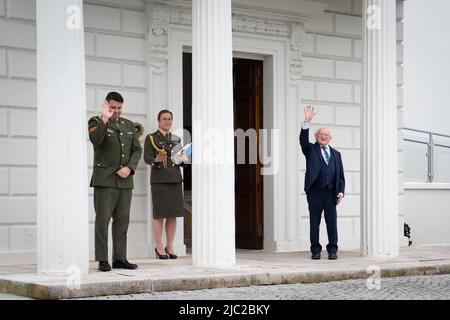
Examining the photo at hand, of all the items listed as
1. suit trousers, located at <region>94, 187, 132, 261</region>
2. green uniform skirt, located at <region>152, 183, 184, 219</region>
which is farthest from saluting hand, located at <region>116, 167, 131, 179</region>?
green uniform skirt, located at <region>152, 183, 184, 219</region>

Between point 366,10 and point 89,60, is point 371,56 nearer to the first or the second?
point 366,10

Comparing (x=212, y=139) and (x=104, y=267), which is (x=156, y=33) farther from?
(x=104, y=267)

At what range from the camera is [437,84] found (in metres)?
22.2

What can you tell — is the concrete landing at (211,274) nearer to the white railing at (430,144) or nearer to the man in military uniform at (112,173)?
the man in military uniform at (112,173)

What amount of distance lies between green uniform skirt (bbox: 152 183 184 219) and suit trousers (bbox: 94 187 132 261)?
1.92m

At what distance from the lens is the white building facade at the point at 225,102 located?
11.9m

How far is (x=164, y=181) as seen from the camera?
1350 centimetres

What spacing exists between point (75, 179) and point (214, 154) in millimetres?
1957

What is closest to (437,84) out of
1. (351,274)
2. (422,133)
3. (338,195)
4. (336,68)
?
(422,133)

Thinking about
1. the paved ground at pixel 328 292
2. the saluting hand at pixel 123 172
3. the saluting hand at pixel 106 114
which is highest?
the saluting hand at pixel 106 114

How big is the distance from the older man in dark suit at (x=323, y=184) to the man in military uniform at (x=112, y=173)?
2.81 metres

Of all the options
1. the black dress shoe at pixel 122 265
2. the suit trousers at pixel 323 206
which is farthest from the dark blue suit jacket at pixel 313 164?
the black dress shoe at pixel 122 265

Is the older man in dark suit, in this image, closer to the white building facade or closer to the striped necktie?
the striped necktie

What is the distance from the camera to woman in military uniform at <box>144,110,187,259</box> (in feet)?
44.1
